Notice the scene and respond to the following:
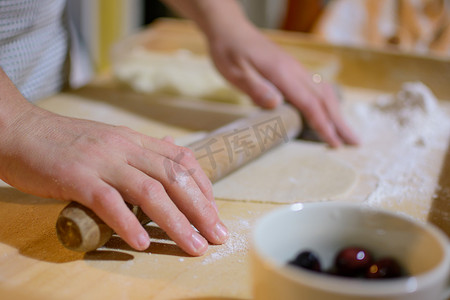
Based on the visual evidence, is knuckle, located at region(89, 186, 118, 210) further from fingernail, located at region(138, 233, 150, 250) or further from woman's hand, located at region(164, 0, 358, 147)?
woman's hand, located at region(164, 0, 358, 147)

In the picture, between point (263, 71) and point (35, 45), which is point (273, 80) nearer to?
point (263, 71)

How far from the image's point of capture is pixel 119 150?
2.20 ft

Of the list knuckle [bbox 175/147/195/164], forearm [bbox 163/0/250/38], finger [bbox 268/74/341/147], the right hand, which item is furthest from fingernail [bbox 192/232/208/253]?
forearm [bbox 163/0/250/38]

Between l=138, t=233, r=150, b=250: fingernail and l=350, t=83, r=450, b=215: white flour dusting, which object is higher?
l=138, t=233, r=150, b=250: fingernail

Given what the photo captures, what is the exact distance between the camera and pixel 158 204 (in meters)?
0.65

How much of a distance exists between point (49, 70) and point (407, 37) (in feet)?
4.86

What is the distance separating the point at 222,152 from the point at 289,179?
0.52 feet

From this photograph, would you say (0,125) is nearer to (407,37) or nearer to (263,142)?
(263,142)

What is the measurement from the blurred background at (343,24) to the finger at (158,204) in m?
1.01

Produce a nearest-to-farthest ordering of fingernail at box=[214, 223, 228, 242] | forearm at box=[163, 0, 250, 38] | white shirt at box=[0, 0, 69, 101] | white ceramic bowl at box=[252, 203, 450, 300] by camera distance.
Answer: white ceramic bowl at box=[252, 203, 450, 300] < fingernail at box=[214, 223, 228, 242] < white shirt at box=[0, 0, 69, 101] < forearm at box=[163, 0, 250, 38]

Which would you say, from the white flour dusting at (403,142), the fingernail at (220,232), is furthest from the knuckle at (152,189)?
the white flour dusting at (403,142)

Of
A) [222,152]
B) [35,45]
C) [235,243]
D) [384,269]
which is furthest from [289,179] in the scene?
[35,45]

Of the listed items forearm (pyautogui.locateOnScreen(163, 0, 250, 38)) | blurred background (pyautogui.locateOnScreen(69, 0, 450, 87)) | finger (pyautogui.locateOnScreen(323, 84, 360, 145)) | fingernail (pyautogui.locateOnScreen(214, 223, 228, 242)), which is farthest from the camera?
blurred background (pyautogui.locateOnScreen(69, 0, 450, 87))

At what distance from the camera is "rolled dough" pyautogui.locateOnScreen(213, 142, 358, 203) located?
886mm
